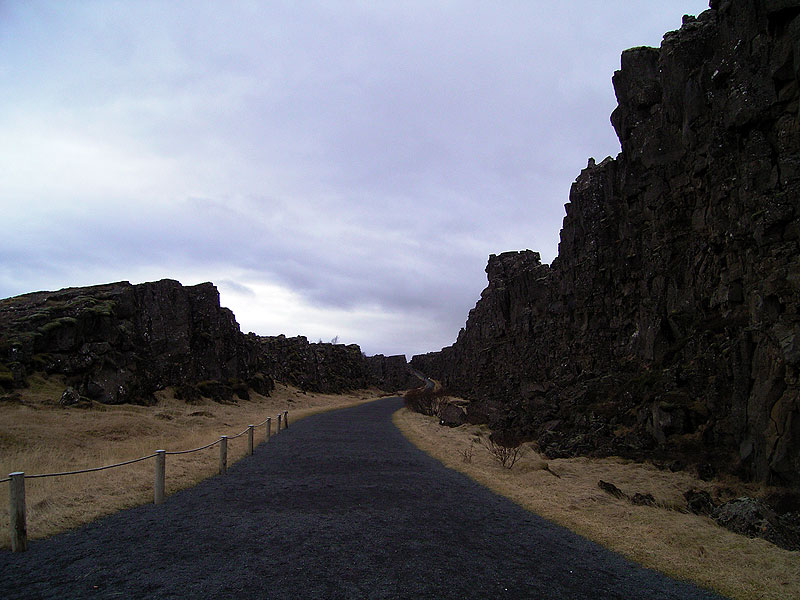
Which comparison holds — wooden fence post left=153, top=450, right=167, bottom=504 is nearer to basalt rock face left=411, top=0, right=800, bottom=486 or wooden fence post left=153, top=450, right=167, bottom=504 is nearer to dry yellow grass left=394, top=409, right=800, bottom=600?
dry yellow grass left=394, top=409, right=800, bottom=600

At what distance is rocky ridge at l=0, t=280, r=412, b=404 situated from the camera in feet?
111

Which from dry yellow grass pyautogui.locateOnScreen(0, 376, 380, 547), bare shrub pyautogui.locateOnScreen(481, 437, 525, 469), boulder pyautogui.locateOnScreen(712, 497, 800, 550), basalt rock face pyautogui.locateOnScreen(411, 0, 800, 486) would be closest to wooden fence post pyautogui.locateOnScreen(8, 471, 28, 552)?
dry yellow grass pyautogui.locateOnScreen(0, 376, 380, 547)

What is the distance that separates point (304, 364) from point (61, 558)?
85.2 metres

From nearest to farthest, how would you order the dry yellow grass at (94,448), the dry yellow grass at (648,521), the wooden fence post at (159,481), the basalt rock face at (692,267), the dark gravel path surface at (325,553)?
the dark gravel path surface at (325,553), the dry yellow grass at (648,521), the dry yellow grass at (94,448), the wooden fence post at (159,481), the basalt rock face at (692,267)

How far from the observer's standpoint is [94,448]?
71.1 feet

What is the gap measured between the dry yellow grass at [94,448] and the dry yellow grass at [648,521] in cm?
968

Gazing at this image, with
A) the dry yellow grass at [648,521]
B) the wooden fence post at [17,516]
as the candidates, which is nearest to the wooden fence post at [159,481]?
the wooden fence post at [17,516]

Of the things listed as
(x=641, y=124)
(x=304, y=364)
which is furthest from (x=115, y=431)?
(x=304, y=364)

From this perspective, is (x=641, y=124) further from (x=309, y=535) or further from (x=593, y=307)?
(x=309, y=535)

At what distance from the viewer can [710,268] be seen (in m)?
19.8

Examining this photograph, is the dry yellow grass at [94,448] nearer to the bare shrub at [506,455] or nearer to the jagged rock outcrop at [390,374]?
the bare shrub at [506,455]

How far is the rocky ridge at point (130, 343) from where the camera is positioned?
33.8m

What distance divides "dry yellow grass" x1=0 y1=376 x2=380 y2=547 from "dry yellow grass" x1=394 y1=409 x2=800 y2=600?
968cm

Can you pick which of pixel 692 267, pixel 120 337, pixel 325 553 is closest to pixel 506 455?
pixel 692 267
